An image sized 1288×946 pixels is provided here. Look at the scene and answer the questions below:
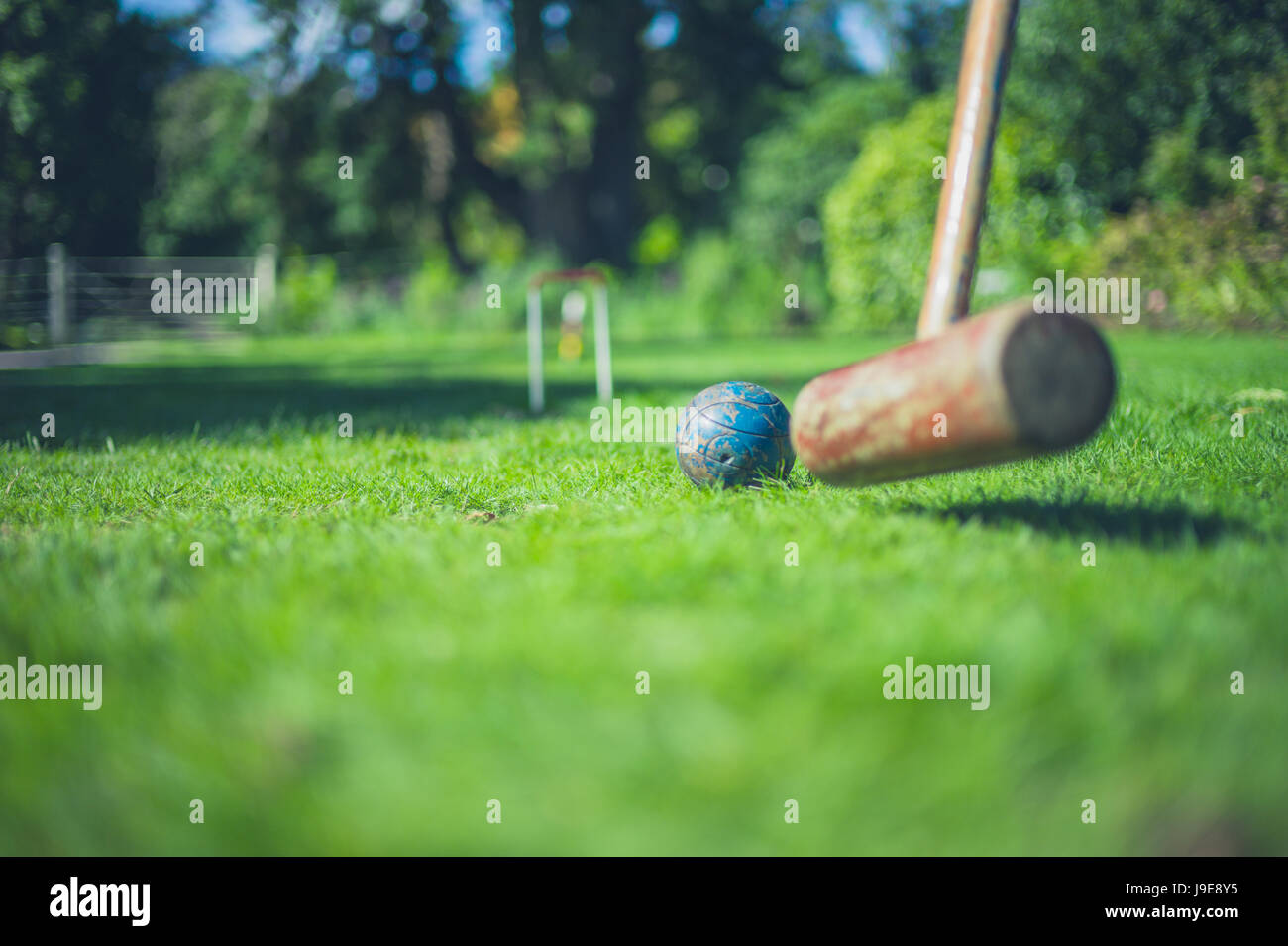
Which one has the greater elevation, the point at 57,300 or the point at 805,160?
the point at 805,160

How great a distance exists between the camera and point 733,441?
425cm

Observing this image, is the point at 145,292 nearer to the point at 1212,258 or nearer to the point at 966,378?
the point at 1212,258

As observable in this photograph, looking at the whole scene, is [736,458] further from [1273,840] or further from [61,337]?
[61,337]

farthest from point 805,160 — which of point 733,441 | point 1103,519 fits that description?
point 1103,519

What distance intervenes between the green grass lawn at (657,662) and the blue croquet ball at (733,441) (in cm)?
18

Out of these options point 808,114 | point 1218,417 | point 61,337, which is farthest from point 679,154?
point 1218,417

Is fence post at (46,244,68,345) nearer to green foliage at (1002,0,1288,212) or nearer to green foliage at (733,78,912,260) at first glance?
green foliage at (733,78,912,260)

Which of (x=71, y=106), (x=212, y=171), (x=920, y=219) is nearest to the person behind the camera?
(x=71, y=106)

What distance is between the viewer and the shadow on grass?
317 cm

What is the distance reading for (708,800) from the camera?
174 cm

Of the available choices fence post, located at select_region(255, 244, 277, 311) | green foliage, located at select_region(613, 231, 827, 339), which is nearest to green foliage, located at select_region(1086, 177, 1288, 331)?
green foliage, located at select_region(613, 231, 827, 339)

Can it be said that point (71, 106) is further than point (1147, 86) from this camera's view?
No

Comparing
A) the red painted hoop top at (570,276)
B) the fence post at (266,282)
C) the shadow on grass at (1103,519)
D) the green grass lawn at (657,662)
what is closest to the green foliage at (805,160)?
the fence post at (266,282)

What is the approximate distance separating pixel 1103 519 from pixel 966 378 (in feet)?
4.04
